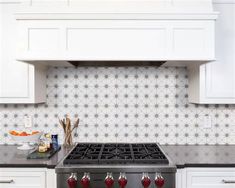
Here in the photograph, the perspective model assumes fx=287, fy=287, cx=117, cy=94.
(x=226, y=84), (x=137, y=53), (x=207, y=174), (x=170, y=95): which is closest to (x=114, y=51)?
(x=137, y=53)

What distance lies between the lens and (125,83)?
2.68 m

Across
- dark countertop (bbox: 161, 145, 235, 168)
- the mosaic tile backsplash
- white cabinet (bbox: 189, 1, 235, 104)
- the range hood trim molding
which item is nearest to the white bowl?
the mosaic tile backsplash

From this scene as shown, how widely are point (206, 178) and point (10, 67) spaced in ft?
5.77

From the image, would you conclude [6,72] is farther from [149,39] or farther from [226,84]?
[226,84]

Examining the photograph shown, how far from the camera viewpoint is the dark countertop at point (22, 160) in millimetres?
2021

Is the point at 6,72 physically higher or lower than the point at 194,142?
higher

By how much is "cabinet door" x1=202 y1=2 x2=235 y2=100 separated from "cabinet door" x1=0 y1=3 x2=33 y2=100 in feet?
4.88

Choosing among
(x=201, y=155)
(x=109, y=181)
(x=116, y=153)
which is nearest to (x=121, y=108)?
(x=116, y=153)

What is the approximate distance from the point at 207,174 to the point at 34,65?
1.59 meters

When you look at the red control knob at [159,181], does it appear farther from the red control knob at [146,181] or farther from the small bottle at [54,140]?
the small bottle at [54,140]

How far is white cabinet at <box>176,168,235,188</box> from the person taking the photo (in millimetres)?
2047

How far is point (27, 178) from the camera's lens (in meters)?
2.05

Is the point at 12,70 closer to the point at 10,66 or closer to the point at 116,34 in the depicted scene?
the point at 10,66

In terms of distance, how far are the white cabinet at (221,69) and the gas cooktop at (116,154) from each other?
23.9 inches
